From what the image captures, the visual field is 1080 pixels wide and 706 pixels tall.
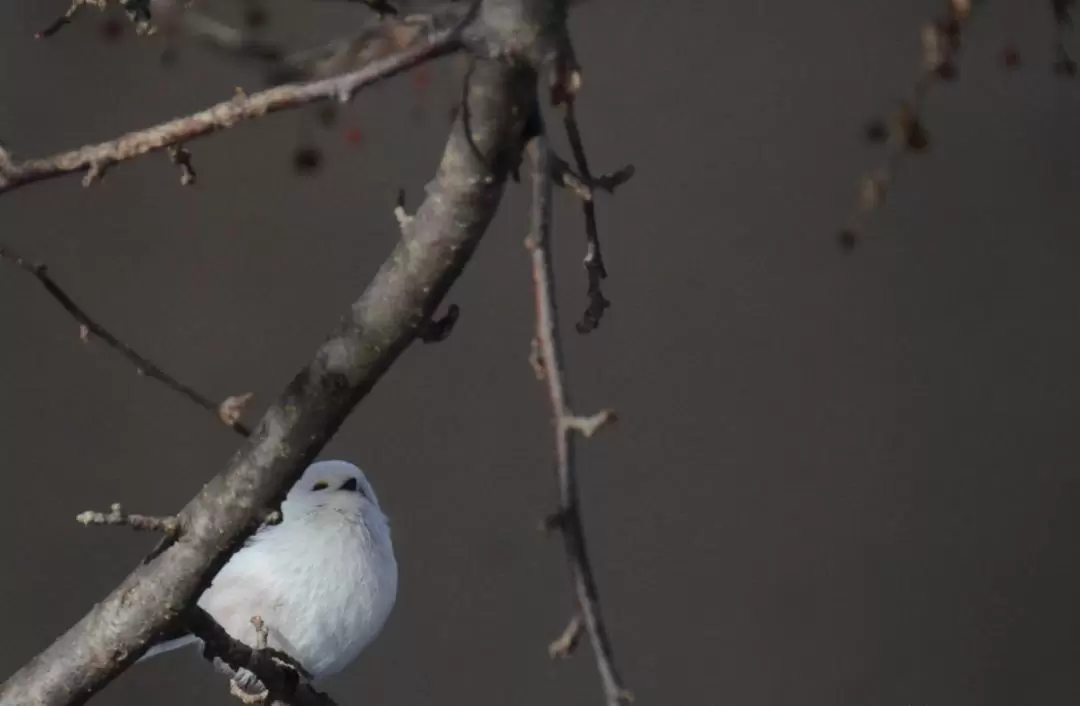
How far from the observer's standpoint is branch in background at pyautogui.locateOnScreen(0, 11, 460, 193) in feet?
1.01

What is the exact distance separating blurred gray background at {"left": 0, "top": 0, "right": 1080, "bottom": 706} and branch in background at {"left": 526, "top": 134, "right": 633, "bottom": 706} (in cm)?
80

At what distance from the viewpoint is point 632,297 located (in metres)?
1.14

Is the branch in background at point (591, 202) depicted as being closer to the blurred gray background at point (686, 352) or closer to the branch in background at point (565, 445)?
the branch in background at point (565, 445)

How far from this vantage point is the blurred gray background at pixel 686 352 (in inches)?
43.3

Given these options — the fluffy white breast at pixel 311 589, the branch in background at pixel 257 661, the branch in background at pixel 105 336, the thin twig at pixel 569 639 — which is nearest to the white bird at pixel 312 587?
the fluffy white breast at pixel 311 589

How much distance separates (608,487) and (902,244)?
0.42 m

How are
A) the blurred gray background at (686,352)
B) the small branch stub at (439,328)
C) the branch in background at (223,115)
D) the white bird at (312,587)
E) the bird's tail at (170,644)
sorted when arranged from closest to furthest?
the branch in background at (223,115) < the small branch stub at (439,328) < the bird's tail at (170,644) < the white bird at (312,587) < the blurred gray background at (686,352)

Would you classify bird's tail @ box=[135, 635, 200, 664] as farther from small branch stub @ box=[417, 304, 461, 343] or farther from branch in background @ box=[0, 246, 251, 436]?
small branch stub @ box=[417, 304, 461, 343]

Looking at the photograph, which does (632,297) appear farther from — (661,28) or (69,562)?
(69,562)

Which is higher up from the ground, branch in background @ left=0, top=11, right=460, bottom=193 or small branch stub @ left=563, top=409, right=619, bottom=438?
branch in background @ left=0, top=11, right=460, bottom=193

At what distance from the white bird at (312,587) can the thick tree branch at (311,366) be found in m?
0.22

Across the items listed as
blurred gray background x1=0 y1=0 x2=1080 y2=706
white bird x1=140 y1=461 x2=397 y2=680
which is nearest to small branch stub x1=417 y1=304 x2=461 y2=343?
white bird x1=140 y1=461 x2=397 y2=680

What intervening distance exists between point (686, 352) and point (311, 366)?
0.72m

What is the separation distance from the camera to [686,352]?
1134 millimetres
